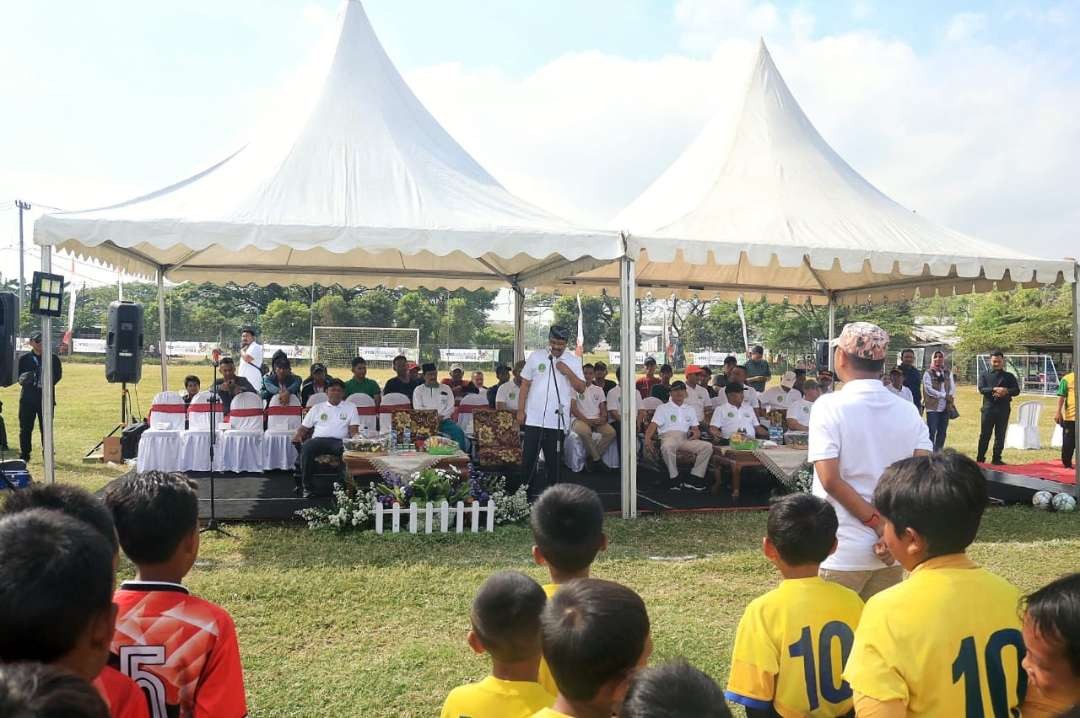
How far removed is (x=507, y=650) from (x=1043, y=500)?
29.4 ft

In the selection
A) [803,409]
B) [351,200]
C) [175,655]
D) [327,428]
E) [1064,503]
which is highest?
[351,200]

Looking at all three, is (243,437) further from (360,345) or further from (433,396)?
(360,345)

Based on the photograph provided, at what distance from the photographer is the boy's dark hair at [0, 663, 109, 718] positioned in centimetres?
92

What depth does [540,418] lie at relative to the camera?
8.62 m

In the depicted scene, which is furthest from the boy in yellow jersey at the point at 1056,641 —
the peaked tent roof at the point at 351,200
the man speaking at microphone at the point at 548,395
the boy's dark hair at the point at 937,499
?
the man speaking at microphone at the point at 548,395

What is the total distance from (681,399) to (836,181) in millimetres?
3257

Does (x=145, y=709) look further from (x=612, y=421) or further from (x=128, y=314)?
(x=128, y=314)

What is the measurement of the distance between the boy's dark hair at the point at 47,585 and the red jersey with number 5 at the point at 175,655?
Result: 2.31ft


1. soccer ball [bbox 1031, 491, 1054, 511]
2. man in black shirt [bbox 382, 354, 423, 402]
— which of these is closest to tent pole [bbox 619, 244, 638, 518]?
soccer ball [bbox 1031, 491, 1054, 511]

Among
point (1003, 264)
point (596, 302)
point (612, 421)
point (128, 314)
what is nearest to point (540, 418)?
point (612, 421)

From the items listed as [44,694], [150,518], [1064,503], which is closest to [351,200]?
[150,518]

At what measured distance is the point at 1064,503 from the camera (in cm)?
894

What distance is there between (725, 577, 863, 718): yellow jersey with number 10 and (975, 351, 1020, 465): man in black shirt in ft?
38.2

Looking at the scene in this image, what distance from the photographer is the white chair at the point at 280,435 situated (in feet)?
35.3
